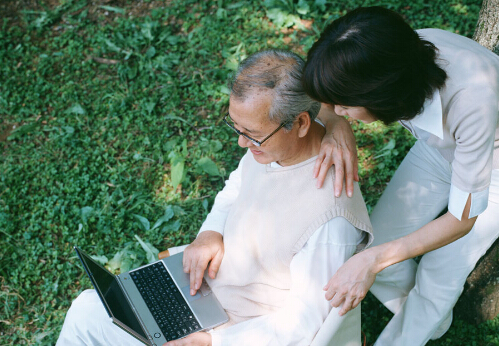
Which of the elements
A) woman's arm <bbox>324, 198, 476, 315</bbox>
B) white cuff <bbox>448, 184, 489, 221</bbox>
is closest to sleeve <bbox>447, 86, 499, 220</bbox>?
white cuff <bbox>448, 184, 489, 221</bbox>

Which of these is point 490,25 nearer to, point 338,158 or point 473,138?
point 473,138

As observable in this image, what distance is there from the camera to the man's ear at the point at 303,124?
239 cm

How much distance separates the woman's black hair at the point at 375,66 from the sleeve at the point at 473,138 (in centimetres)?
14

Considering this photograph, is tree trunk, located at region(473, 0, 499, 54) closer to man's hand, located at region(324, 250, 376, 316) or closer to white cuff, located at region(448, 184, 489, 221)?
white cuff, located at region(448, 184, 489, 221)

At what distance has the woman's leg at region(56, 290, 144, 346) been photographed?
2.80 m

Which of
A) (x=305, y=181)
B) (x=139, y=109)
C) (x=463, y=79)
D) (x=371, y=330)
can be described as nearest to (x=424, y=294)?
(x=371, y=330)

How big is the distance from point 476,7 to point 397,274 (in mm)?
3477

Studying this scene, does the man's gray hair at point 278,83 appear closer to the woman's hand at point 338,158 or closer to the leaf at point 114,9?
the woman's hand at point 338,158

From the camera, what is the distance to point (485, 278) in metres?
3.07

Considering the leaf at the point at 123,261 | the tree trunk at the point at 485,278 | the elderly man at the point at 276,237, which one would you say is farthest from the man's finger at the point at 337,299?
the leaf at the point at 123,261

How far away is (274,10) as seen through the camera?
540 centimetres

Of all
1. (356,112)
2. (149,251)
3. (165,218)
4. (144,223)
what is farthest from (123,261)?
(356,112)

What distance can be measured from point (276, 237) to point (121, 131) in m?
2.96

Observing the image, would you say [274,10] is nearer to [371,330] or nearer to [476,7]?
[476,7]
